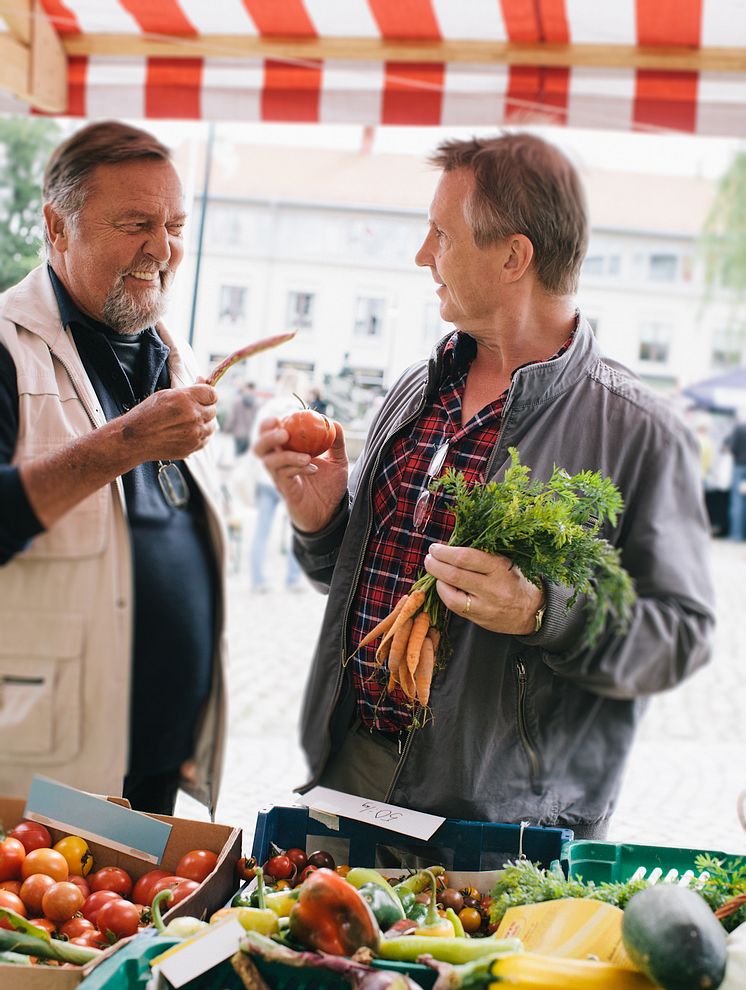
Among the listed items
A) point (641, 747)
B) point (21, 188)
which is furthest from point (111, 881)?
point (641, 747)

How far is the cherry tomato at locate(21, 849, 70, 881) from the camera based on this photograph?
4.75 feet

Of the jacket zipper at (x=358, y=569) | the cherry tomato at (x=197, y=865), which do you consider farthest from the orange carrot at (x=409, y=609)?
the cherry tomato at (x=197, y=865)

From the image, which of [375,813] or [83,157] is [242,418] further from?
[375,813]

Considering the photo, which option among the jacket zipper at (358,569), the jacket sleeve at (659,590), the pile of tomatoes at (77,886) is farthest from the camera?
the jacket zipper at (358,569)

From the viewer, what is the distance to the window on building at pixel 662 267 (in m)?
1.98

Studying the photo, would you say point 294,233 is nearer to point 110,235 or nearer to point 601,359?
point 110,235

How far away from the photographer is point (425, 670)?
1527 millimetres

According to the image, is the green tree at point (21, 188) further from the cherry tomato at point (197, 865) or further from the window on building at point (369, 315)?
the cherry tomato at point (197, 865)

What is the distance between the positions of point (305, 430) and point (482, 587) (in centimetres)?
Answer: 38

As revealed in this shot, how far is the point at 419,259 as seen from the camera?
156cm

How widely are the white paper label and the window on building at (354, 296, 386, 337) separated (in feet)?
3.49

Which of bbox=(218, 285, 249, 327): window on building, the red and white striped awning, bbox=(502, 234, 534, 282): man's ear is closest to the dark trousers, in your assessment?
bbox=(218, 285, 249, 327): window on building

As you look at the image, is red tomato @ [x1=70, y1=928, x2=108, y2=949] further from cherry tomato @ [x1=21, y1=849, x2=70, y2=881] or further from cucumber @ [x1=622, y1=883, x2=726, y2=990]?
cucumber @ [x1=622, y1=883, x2=726, y2=990]

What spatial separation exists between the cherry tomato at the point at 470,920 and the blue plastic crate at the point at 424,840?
120mm
